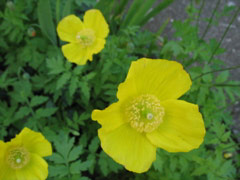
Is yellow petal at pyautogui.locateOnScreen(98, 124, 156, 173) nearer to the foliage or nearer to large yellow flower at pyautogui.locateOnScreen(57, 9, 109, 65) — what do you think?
the foliage

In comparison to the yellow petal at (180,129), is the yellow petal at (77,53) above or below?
above

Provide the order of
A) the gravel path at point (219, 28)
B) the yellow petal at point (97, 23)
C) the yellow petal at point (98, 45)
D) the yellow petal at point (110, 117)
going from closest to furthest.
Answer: the yellow petal at point (110, 117) → the yellow petal at point (98, 45) → the yellow petal at point (97, 23) → the gravel path at point (219, 28)

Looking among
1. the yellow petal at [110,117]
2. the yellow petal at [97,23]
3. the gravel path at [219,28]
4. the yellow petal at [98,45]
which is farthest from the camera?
the gravel path at [219,28]

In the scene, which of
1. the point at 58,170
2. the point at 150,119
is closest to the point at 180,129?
the point at 150,119

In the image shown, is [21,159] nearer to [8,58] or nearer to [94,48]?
[94,48]

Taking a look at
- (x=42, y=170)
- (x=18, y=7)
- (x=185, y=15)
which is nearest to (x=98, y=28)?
(x=18, y=7)

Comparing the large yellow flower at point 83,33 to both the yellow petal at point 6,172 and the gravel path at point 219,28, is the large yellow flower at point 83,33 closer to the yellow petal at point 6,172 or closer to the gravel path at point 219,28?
the yellow petal at point 6,172

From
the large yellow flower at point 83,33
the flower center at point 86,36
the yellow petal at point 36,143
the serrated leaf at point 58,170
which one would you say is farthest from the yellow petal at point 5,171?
the flower center at point 86,36
